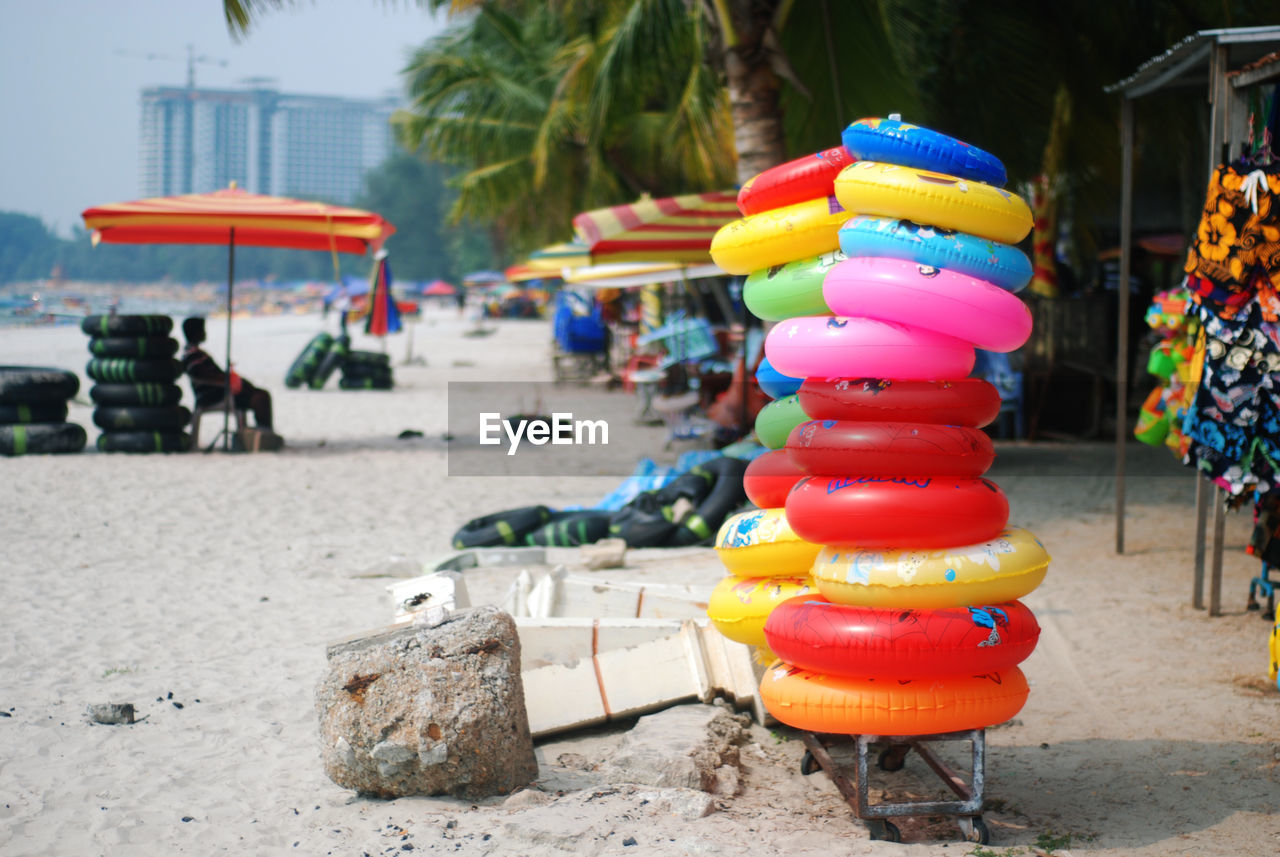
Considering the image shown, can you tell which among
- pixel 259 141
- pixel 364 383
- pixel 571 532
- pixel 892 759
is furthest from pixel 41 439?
pixel 259 141

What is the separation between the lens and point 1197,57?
18.9 ft

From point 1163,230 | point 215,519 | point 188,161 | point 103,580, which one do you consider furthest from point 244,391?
point 188,161

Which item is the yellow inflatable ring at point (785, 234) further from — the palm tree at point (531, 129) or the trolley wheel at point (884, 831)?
the palm tree at point (531, 129)

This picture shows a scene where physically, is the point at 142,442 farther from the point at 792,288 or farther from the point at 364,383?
the point at 792,288

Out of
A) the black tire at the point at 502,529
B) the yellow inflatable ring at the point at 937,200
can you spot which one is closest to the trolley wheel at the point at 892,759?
the yellow inflatable ring at the point at 937,200

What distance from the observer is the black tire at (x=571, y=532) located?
7.71 m

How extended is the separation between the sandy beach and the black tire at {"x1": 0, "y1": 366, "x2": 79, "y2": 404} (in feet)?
5.73

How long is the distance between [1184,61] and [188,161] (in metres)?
145

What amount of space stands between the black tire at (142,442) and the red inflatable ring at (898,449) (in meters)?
10.1

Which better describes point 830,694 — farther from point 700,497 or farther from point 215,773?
point 700,497

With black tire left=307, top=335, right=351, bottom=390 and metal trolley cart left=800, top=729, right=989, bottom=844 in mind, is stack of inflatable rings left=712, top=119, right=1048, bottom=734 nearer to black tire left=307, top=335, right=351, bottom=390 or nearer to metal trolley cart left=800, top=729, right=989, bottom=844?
metal trolley cart left=800, top=729, right=989, bottom=844

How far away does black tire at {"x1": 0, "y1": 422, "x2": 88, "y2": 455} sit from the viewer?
36.4 feet

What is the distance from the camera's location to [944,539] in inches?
128

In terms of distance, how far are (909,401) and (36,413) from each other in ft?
35.4
